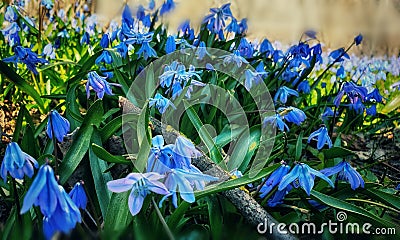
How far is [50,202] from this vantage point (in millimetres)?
1092

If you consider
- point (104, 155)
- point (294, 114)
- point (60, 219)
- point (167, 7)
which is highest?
point (167, 7)

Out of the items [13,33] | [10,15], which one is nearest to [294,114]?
[13,33]

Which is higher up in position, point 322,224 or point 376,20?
point 376,20

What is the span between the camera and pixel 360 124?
4.00m

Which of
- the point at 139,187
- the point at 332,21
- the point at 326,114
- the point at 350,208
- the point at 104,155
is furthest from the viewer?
the point at 332,21

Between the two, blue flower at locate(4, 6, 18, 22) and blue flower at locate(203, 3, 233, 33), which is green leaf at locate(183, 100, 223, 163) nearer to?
blue flower at locate(203, 3, 233, 33)

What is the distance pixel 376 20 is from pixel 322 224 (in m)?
7.86

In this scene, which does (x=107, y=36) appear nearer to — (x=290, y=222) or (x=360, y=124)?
(x=290, y=222)

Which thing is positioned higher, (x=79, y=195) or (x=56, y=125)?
(x=56, y=125)

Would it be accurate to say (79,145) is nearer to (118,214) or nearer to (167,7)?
(118,214)

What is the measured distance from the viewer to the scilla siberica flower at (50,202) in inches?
42.3

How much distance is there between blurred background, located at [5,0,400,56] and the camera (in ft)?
28.6

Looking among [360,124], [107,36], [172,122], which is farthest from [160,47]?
[360,124]

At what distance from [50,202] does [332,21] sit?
28.6 ft
